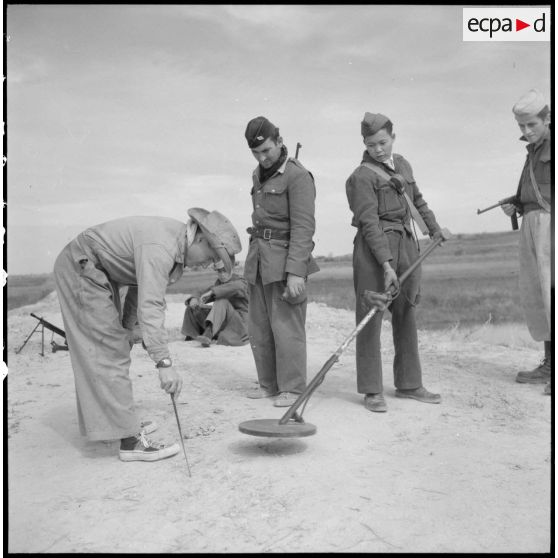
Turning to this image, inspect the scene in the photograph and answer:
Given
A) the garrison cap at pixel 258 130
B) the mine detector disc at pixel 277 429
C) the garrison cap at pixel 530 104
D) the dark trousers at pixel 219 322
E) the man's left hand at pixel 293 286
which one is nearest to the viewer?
the mine detector disc at pixel 277 429

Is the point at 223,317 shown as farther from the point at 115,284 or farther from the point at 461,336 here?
the point at 115,284

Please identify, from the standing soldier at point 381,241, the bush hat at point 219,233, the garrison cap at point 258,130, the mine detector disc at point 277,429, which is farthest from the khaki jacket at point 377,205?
the mine detector disc at point 277,429

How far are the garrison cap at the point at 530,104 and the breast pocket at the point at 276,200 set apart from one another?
183 centimetres

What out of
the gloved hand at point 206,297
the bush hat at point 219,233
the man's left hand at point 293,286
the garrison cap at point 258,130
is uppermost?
the garrison cap at point 258,130

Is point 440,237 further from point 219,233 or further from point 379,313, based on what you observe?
point 219,233

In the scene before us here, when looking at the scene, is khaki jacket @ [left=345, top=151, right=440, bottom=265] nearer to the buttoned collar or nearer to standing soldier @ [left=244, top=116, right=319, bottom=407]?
standing soldier @ [left=244, top=116, right=319, bottom=407]

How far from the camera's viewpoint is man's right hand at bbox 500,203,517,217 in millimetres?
5562

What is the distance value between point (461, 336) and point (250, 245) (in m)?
4.00

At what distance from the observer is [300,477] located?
11.7 feet

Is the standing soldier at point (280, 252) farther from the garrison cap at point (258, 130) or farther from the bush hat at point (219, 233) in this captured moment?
the bush hat at point (219, 233)

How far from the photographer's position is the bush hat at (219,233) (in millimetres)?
3680

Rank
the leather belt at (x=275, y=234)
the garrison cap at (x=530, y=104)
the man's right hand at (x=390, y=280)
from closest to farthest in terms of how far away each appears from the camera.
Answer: the man's right hand at (x=390, y=280) → the leather belt at (x=275, y=234) → the garrison cap at (x=530, y=104)

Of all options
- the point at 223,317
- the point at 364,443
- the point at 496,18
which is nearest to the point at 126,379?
the point at 364,443

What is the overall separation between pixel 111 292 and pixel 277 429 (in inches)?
46.8
